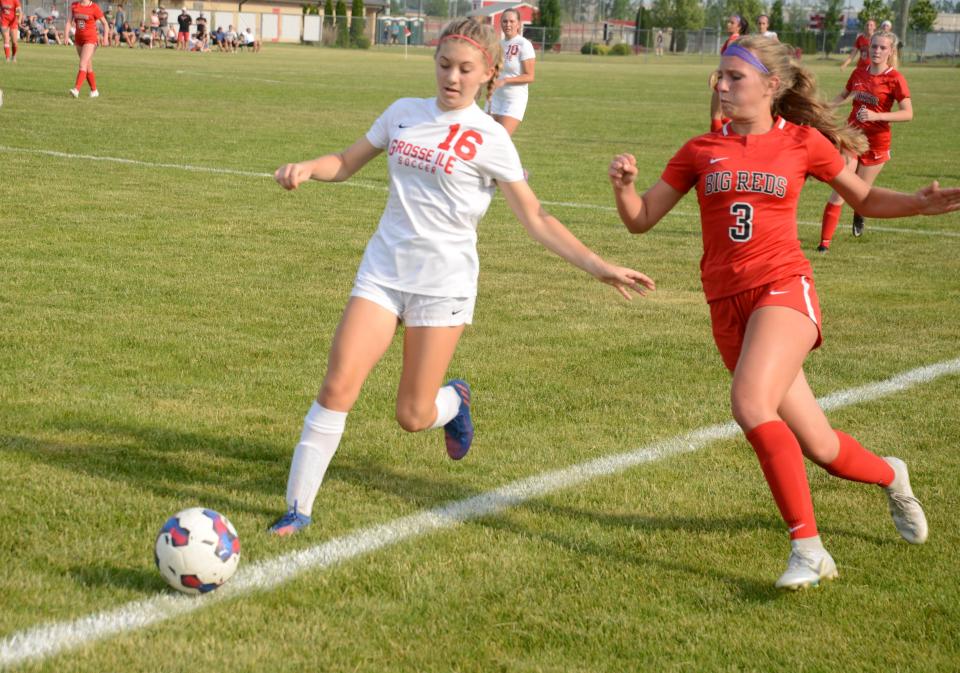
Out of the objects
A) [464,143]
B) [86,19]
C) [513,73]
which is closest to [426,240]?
[464,143]

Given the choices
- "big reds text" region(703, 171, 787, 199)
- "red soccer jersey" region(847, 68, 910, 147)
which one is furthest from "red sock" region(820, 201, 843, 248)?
"big reds text" region(703, 171, 787, 199)

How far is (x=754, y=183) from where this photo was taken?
4.70 metres

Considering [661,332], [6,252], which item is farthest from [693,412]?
[6,252]

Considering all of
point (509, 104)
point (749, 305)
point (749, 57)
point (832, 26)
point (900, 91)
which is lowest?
point (749, 305)

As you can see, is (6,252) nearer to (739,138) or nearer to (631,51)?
(739,138)

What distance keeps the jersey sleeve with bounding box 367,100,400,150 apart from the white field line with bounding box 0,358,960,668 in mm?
1486

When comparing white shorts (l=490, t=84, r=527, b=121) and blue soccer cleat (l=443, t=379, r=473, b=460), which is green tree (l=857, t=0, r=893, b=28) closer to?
white shorts (l=490, t=84, r=527, b=121)

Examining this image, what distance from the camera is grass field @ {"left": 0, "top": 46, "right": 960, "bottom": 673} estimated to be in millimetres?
3895

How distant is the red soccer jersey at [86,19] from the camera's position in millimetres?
26172

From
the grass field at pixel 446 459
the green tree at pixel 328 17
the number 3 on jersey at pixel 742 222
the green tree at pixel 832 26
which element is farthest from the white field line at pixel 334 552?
the green tree at pixel 832 26

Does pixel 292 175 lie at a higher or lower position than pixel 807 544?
higher

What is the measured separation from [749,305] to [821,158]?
0.68 metres

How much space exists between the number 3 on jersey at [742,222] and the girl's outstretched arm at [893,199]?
1.41 feet

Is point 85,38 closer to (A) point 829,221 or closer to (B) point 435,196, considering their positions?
(A) point 829,221
